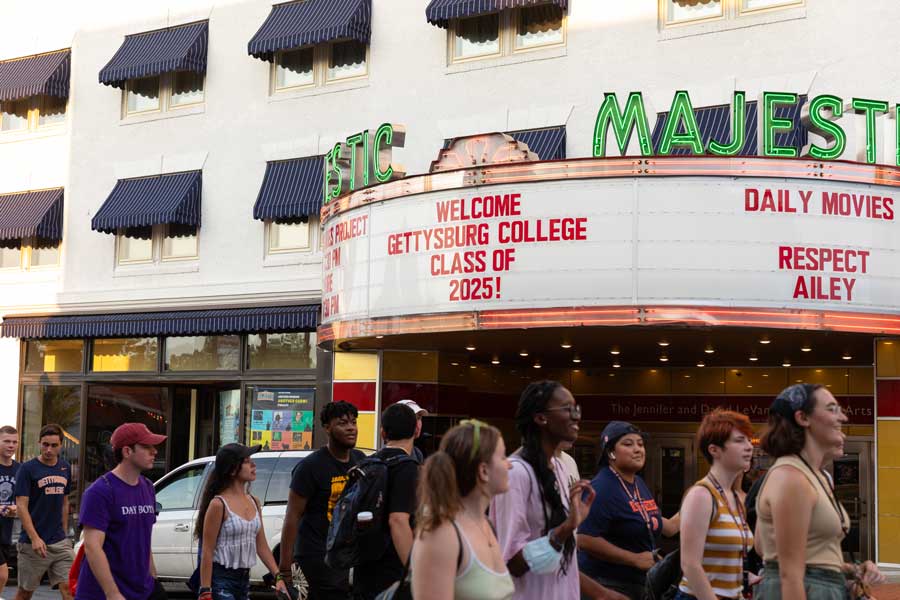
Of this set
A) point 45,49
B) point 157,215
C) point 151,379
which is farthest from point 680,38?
point 45,49

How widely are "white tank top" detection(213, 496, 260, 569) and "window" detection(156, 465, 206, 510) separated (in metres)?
6.96

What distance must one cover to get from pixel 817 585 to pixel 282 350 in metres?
17.6

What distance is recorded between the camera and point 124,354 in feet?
81.3

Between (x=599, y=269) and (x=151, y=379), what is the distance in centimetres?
1158

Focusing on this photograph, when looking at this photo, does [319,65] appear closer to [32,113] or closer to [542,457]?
[32,113]

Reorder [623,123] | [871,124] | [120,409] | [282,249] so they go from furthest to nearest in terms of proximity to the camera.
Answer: [120,409], [282,249], [623,123], [871,124]

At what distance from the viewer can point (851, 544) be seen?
20328 millimetres

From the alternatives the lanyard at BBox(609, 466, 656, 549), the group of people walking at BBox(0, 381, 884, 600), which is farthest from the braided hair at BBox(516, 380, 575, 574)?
the lanyard at BBox(609, 466, 656, 549)

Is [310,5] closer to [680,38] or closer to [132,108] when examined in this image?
[132,108]

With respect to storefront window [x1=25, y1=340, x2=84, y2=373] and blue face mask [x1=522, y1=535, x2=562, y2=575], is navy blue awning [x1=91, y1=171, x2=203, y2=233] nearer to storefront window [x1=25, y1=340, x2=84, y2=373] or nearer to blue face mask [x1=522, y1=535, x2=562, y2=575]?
storefront window [x1=25, y1=340, x2=84, y2=373]

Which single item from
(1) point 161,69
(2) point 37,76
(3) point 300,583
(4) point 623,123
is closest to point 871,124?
(4) point 623,123

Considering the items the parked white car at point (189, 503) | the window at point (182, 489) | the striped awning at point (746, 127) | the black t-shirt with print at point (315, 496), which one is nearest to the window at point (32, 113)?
the window at point (182, 489)

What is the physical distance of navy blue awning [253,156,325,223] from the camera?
856 inches

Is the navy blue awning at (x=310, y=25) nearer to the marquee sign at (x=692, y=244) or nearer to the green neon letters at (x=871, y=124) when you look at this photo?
the marquee sign at (x=692, y=244)
